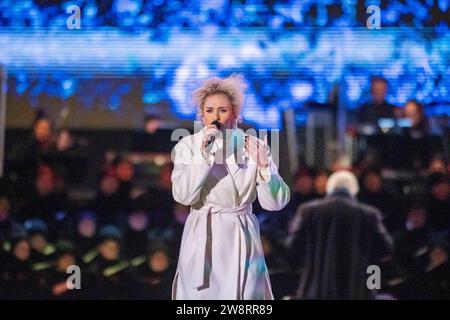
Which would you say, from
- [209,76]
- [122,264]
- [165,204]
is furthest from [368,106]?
[122,264]

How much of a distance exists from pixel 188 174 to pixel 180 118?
0.38 m

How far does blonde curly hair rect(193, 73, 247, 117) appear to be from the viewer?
12.7 ft

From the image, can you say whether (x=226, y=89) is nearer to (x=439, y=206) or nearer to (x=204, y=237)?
(x=204, y=237)

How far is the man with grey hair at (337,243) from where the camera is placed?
3984 millimetres

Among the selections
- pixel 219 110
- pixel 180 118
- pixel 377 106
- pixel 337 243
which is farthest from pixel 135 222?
pixel 377 106

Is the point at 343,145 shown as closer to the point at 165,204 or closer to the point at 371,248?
the point at 371,248

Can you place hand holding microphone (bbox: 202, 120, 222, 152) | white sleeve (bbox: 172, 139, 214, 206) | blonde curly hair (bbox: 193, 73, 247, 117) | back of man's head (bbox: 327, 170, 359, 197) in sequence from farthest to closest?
back of man's head (bbox: 327, 170, 359, 197)
blonde curly hair (bbox: 193, 73, 247, 117)
hand holding microphone (bbox: 202, 120, 222, 152)
white sleeve (bbox: 172, 139, 214, 206)

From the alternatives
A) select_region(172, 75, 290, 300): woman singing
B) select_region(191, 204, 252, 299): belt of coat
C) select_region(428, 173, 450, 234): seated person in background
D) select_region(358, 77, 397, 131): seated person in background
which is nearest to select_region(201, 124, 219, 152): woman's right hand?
select_region(172, 75, 290, 300): woman singing

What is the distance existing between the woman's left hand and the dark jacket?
357 millimetres

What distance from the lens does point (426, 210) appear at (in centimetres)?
400

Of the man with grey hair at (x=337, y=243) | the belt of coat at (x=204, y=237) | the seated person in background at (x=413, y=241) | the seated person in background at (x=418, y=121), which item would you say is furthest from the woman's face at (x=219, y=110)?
the seated person in background at (x=413, y=241)

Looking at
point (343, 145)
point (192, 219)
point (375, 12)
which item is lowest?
point (192, 219)

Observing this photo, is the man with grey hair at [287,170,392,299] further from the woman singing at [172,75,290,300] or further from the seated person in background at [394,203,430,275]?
the woman singing at [172,75,290,300]

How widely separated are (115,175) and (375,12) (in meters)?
1.40
